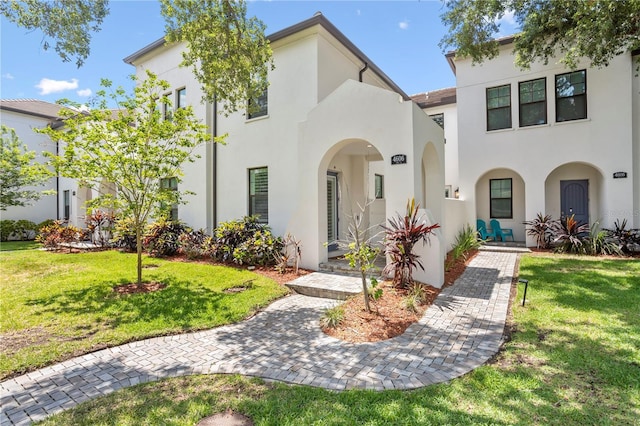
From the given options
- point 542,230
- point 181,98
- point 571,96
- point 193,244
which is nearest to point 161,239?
point 193,244

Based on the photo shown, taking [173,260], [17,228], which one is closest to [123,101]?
[173,260]

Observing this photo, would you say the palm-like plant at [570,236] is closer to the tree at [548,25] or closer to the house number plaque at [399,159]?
the tree at [548,25]

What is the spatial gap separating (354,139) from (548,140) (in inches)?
363

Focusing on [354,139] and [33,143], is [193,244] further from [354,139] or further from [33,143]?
[33,143]

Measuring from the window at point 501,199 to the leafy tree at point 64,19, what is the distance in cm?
1550

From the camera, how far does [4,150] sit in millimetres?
16094

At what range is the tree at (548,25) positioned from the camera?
26.8ft

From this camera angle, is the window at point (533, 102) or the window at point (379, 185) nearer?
the window at point (533, 102)

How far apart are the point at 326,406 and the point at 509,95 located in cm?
1494

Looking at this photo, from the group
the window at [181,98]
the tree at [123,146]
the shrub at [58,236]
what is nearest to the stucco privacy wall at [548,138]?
the tree at [123,146]

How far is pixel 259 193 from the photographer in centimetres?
1185

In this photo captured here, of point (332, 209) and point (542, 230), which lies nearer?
point (332, 209)

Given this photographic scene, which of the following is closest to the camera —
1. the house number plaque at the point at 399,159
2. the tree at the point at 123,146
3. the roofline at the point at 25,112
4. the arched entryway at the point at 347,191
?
the tree at the point at 123,146

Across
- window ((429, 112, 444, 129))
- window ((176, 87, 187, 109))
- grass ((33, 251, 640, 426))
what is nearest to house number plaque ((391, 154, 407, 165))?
grass ((33, 251, 640, 426))
